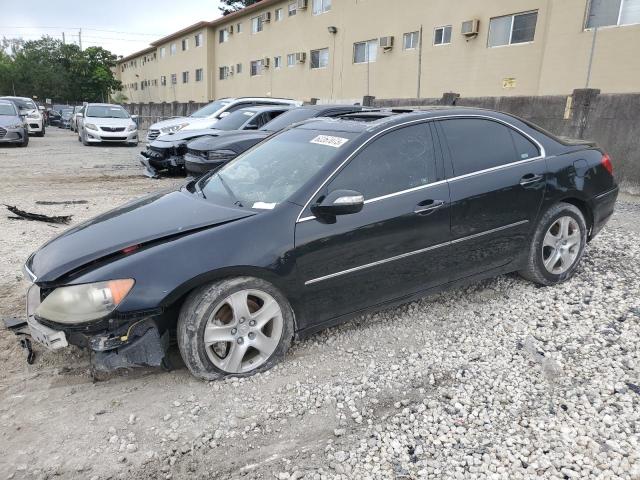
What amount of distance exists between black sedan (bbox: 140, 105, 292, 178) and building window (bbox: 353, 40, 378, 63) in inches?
468

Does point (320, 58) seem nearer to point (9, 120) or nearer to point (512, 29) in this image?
point (512, 29)

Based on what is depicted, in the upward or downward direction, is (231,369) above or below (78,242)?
below

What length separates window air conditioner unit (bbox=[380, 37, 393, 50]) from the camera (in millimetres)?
19641

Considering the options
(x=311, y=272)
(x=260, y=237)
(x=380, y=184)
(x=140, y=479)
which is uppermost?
(x=380, y=184)

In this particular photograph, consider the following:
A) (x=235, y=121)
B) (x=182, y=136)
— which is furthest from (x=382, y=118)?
(x=182, y=136)

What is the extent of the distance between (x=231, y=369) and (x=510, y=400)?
1646mm

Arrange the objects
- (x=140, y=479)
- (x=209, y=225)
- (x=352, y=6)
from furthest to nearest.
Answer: (x=352, y=6), (x=209, y=225), (x=140, y=479)

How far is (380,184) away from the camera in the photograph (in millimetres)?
3293

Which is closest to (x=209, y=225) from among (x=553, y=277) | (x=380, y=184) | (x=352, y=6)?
(x=380, y=184)

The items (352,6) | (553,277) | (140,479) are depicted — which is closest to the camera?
(140,479)

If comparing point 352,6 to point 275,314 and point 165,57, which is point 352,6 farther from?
point 165,57

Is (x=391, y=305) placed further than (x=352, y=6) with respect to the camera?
No

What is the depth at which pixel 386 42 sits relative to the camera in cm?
1978

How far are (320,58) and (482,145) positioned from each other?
2231cm
